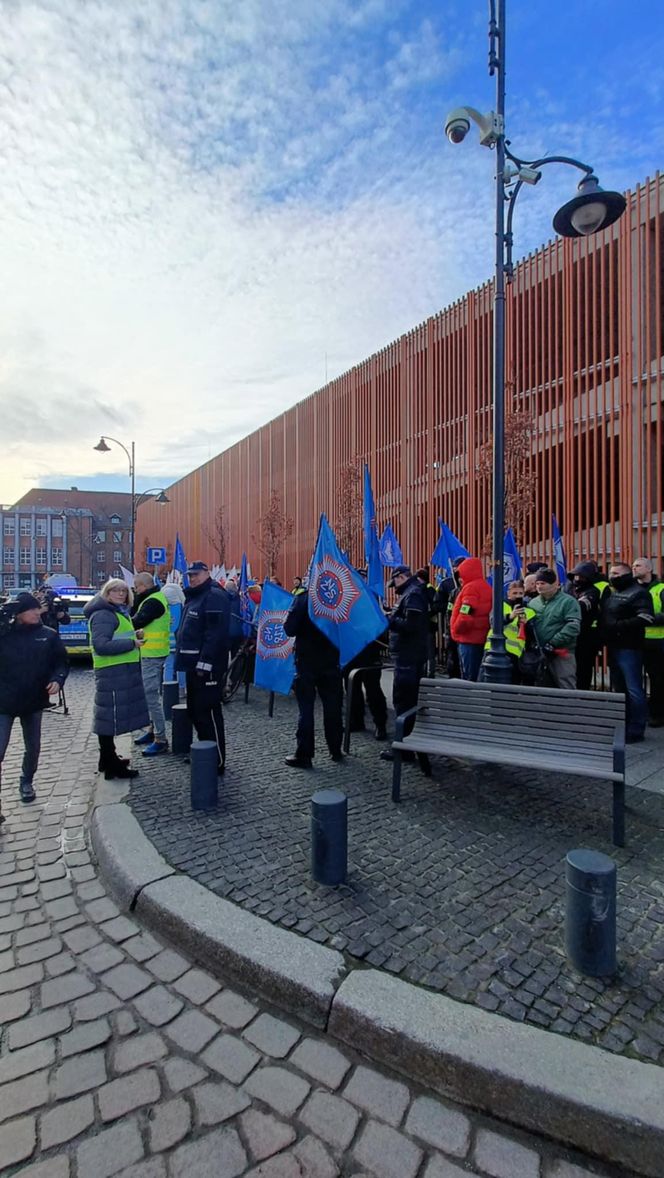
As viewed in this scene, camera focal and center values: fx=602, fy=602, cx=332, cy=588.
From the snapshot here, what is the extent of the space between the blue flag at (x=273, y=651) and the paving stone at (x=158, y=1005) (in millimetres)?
5030

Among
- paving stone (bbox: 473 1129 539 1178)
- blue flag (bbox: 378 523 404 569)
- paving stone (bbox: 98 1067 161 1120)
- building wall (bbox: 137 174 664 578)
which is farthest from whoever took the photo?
building wall (bbox: 137 174 664 578)

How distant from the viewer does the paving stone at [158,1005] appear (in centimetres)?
251

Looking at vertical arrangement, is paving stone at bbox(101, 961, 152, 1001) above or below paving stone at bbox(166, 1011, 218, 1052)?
above

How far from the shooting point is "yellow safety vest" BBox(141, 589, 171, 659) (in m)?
6.55

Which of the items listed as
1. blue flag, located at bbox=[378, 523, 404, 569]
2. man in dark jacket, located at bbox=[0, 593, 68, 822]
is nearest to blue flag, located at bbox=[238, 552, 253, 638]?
blue flag, located at bbox=[378, 523, 404, 569]

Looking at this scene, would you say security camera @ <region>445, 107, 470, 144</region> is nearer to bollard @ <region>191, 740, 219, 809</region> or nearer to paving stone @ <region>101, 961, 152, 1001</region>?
bollard @ <region>191, 740, 219, 809</region>

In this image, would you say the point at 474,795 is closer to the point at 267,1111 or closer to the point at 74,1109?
the point at 267,1111

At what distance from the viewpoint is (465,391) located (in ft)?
55.5

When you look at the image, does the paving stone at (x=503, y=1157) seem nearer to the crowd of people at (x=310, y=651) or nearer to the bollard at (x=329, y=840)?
the bollard at (x=329, y=840)

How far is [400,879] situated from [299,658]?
2.64 meters

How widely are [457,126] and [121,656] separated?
231 inches

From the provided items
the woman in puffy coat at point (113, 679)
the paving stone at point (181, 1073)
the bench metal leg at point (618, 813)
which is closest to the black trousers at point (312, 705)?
the woman in puffy coat at point (113, 679)

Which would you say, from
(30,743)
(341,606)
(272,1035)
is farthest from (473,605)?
(272,1035)

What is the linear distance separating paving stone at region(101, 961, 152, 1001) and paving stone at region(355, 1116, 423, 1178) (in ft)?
3.93
